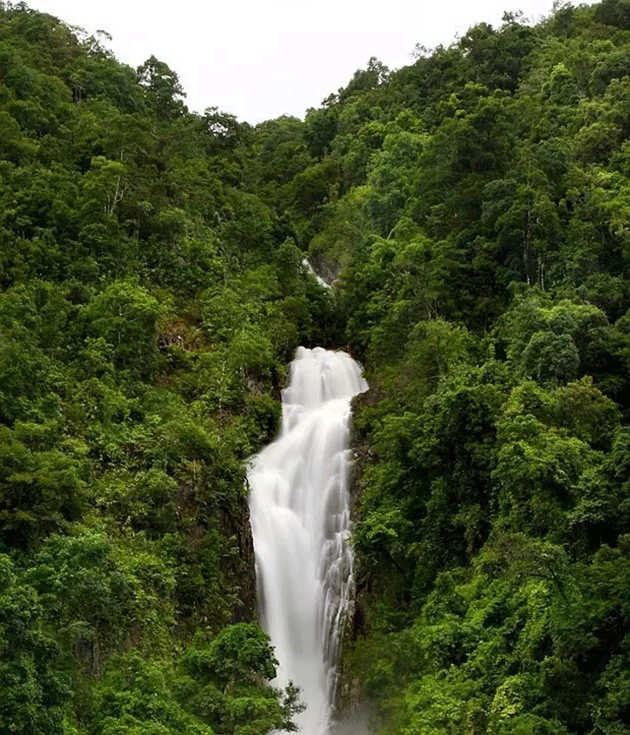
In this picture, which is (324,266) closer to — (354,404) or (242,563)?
(354,404)

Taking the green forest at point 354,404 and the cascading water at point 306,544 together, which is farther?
the cascading water at point 306,544

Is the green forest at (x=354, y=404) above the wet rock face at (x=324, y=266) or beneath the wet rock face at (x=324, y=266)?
beneath

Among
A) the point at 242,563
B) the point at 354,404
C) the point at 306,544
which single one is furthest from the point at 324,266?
the point at 242,563

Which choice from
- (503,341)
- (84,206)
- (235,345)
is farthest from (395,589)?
(84,206)

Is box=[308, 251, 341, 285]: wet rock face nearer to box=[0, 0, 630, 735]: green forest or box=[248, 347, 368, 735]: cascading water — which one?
box=[0, 0, 630, 735]: green forest

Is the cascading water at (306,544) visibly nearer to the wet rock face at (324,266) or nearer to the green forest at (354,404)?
the green forest at (354,404)

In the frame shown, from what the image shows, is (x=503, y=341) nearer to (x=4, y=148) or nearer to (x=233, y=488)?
(x=233, y=488)

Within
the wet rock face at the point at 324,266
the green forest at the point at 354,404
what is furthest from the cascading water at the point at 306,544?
the wet rock face at the point at 324,266

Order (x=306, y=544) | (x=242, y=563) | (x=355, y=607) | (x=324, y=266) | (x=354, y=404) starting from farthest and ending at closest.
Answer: (x=324, y=266)
(x=354, y=404)
(x=306, y=544)
(x=242, y=563)
(x=355, y=607)
